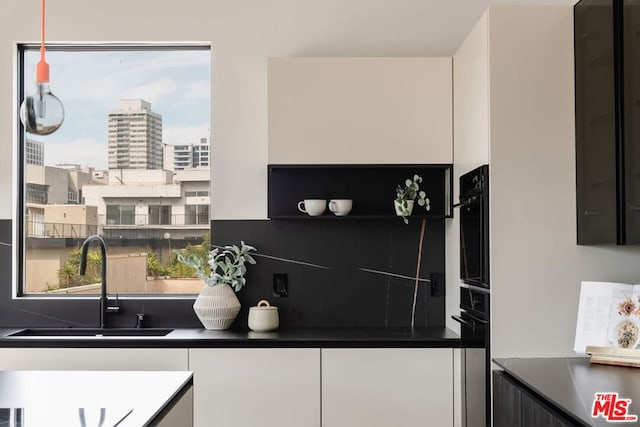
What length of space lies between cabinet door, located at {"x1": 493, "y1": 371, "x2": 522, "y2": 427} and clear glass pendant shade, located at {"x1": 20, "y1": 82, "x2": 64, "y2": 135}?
67.8 inches

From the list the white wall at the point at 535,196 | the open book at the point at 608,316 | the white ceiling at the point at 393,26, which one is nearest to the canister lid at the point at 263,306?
the white wall at the point at 535,196

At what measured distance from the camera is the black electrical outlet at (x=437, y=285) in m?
3.66

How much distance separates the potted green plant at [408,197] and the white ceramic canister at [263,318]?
0.81 m

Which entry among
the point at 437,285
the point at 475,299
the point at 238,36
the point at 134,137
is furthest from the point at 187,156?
the point at 475,299

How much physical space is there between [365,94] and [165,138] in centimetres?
119

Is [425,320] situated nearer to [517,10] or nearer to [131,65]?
[517,10]

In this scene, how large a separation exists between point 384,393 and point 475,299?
2.04 ft

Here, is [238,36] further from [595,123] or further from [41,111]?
[41,111]

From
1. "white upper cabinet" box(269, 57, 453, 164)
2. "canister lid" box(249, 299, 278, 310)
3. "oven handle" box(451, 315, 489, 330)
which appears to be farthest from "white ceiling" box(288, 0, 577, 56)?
"oven handle" box(451, 315, 489, 330)

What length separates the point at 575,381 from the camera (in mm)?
2289

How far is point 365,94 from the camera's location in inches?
133

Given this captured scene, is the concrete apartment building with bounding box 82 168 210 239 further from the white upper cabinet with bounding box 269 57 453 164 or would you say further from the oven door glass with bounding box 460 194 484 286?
the oven door glass with bounding box 460 194 484 286

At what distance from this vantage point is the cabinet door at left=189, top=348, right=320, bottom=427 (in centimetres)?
313

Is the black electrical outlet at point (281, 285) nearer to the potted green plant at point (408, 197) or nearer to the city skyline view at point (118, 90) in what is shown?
the potted green plant at point (408, 197)
